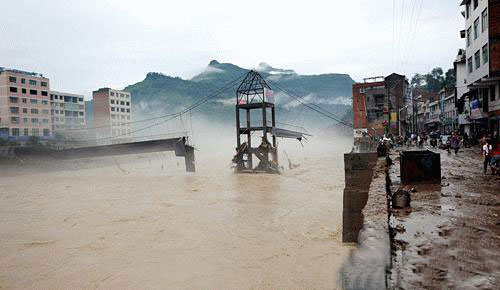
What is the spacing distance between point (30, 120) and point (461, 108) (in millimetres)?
71867

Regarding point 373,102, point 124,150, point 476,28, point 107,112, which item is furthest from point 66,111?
point 476,28

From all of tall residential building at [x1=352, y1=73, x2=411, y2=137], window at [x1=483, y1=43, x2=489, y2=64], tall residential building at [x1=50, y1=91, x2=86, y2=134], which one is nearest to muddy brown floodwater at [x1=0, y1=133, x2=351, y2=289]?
window at [x1=483, y1=43, x2=489, y2=64]

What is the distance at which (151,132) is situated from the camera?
353ft

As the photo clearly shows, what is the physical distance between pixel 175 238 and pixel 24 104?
65.9 m

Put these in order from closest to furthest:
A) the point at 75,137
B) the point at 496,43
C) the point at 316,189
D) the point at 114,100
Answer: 1. the point at 316,189
2. the point at 496,43
3. the point at 75,137
4. the point at 114,100

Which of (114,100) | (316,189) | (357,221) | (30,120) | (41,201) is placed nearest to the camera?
(357,221)

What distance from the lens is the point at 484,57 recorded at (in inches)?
985

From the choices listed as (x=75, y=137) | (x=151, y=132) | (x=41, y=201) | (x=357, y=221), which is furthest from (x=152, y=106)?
(x=357, y=221)

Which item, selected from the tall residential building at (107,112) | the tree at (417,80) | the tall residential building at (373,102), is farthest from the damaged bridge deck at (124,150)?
the tree at (417,80)

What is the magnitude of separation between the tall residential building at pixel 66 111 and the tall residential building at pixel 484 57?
74.0 m

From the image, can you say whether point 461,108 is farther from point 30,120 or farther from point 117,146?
point 30,120

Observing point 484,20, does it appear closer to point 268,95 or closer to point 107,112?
point 268,95

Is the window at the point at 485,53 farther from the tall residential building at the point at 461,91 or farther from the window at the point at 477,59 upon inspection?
the tall residential building at the point at 461,91

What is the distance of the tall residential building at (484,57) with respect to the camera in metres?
22.8
